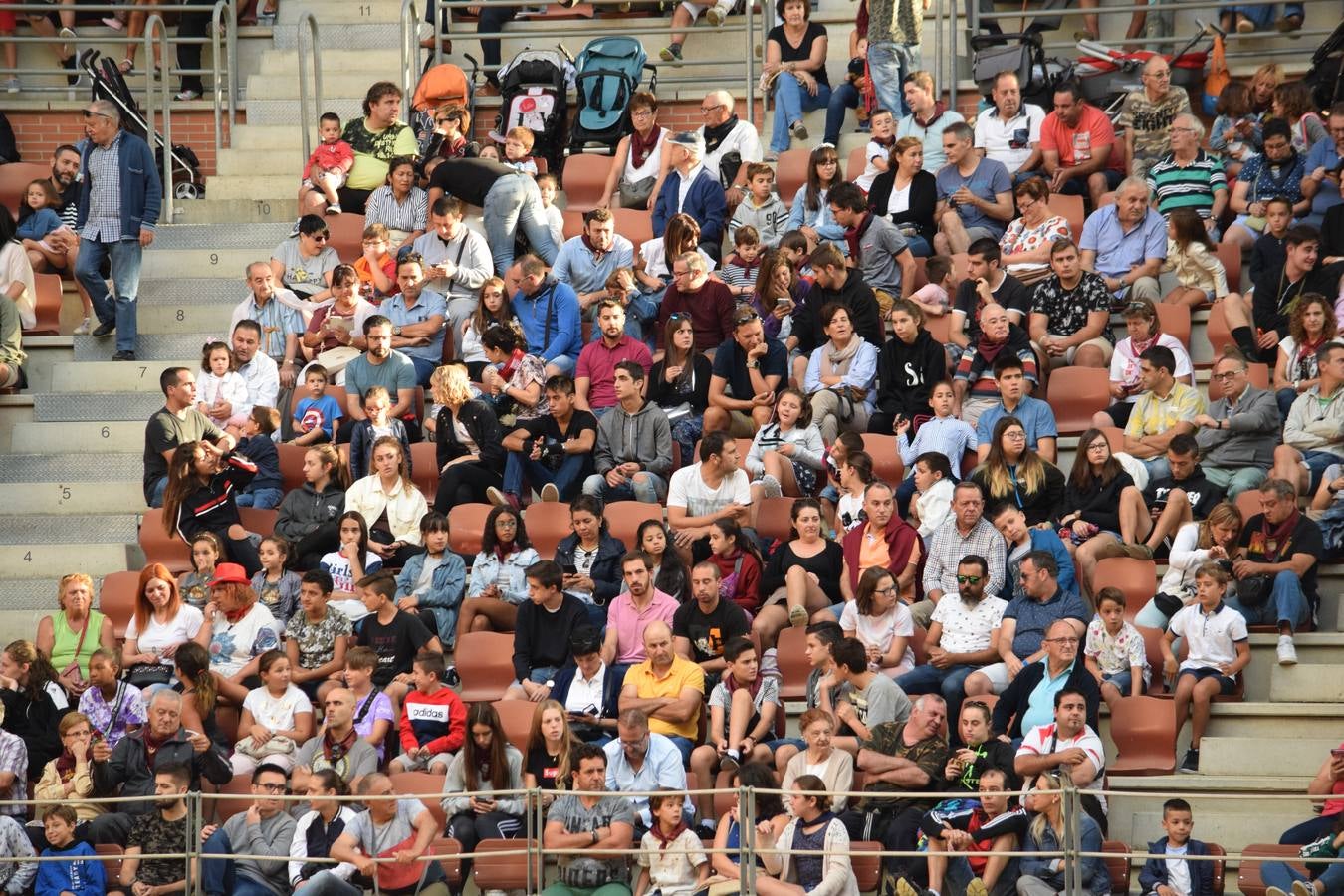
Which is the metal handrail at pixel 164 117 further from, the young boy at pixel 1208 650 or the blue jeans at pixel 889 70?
the young boy at pixel 1208 650

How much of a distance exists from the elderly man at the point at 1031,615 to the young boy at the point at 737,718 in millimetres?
1118

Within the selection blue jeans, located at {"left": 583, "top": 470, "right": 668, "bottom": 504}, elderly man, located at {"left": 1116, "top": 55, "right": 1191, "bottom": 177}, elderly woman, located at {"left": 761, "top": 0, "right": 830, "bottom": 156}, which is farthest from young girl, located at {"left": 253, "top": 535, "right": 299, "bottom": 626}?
elderly man, located at {"left": 1116, "top": 55, "right": 1191, "bottom": 177}

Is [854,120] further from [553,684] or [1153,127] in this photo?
[553,684]

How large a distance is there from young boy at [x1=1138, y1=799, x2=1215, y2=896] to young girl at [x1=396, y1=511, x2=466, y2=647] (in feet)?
13.7

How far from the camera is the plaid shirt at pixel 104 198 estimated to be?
1569 cm

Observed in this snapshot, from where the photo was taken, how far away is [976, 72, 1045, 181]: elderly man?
52.2 ft

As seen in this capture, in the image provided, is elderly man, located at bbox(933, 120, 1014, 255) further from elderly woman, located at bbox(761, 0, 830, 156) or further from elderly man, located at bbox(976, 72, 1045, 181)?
elderly woman, located at bbox(761, 0, 830, 156)

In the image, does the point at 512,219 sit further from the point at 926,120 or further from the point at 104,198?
the point at 926,120

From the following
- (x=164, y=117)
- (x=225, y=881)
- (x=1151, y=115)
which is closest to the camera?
(x=225, y=881)

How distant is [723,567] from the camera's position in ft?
43.0

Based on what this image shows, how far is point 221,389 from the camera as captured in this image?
48.6 feet

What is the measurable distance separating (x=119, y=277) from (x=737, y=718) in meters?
5.89

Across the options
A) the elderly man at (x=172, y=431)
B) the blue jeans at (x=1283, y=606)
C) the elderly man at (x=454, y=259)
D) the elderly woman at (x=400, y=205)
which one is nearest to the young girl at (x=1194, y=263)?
the blue jeans at (x=1283, y=606)

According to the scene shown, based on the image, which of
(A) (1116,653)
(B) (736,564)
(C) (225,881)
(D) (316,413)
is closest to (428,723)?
(C) (225,881)
